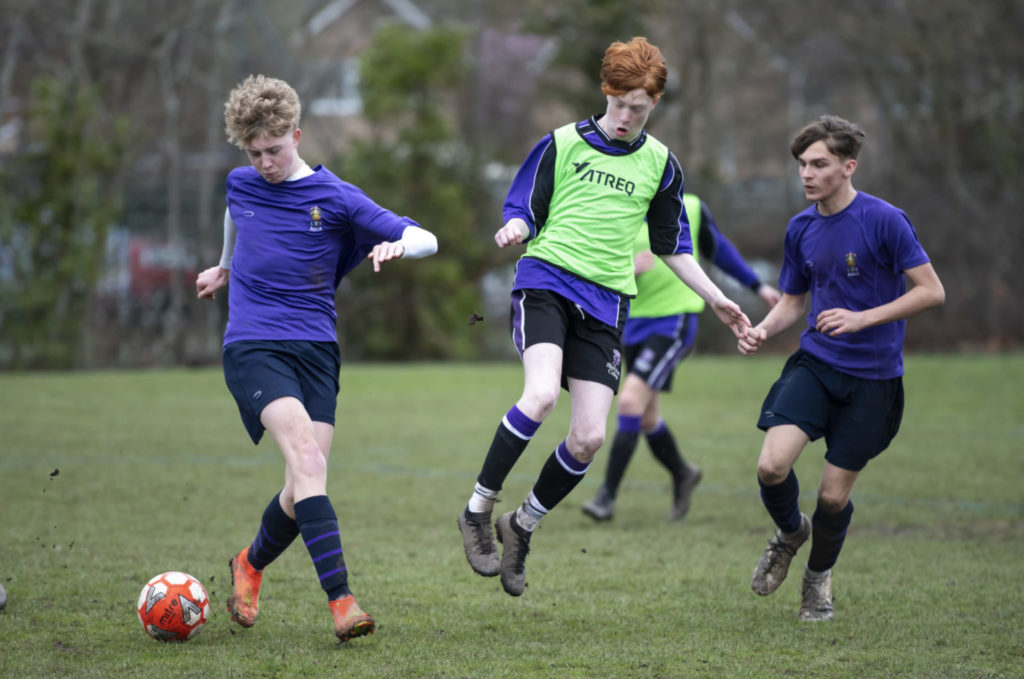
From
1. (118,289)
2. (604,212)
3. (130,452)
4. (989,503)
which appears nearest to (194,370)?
(118,289)

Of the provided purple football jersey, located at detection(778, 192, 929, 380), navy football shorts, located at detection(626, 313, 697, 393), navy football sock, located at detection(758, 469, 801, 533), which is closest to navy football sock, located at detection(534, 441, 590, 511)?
navy football sock, located at detection(758, 469, 801, 533)

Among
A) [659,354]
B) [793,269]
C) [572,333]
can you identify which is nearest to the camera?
[572,333]

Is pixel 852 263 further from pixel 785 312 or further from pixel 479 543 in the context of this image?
pixel 479 543

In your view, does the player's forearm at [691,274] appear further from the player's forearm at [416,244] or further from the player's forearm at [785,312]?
the player's forearm at [416,244]

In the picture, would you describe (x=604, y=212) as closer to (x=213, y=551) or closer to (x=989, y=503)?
(x=213, y=551)

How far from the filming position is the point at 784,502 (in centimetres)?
498

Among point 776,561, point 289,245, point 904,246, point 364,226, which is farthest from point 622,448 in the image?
point 289,245

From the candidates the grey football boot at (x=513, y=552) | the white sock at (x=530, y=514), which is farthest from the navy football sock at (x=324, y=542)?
the white sock at (x=530, y=514)

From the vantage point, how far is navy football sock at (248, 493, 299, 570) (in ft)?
15.1

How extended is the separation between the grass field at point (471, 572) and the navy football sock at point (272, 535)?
28cm

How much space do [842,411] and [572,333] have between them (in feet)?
3.91

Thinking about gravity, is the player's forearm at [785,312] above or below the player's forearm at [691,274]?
below

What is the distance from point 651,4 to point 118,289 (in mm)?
11874

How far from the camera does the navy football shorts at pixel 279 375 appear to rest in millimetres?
4395
